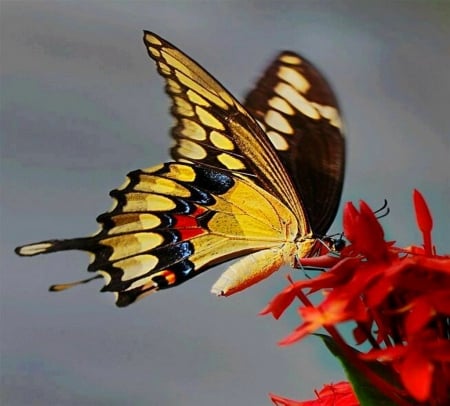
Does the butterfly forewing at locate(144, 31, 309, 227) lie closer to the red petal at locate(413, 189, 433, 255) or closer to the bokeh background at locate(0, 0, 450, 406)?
the red petal at locate(413, 189, 433, 255)

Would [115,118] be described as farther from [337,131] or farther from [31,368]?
[337,131]

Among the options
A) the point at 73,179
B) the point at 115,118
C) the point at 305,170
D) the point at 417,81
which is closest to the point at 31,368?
the point at 73,179

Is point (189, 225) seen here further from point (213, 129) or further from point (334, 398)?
point (334, 398)

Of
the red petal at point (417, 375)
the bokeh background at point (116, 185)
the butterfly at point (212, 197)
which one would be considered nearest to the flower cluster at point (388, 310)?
the red petal at point (417, 375)

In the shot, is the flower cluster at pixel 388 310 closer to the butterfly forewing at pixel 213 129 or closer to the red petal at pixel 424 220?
the red petal at pixel 424 220

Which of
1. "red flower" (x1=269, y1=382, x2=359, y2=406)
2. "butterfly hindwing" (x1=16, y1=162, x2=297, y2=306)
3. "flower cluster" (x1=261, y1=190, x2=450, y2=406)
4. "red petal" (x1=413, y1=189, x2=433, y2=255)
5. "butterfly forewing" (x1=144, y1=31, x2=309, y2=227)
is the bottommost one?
"red flower" (x1=269, y1=382, x2=359, y2=406)

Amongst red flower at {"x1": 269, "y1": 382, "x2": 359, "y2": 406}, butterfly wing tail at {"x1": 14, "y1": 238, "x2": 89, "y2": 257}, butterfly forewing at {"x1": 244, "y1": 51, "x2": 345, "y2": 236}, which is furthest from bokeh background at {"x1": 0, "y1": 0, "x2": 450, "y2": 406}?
red flower at {"x1": 269, "y1": 382, "x2": 359, "y2": 406}
